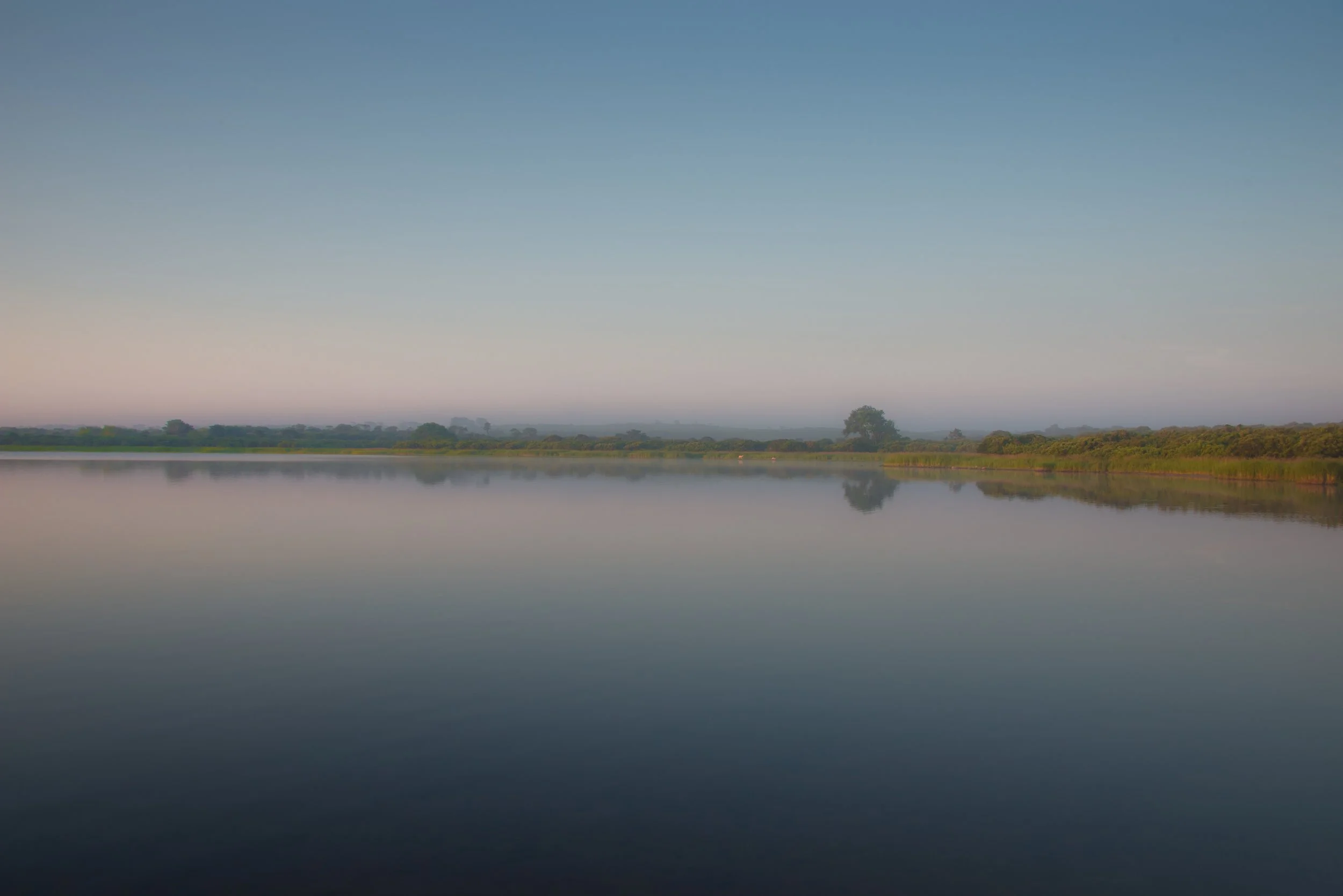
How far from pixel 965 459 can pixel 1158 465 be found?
13176 mm

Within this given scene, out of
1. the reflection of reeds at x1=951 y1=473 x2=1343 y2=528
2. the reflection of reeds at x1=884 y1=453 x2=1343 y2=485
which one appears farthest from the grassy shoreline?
the reflection of reeds at x1=951 y1=473 x2=1343 y2=528

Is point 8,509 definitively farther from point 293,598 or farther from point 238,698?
point 238,698

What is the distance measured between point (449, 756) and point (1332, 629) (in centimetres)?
857

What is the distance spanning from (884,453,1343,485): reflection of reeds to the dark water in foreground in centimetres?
2171

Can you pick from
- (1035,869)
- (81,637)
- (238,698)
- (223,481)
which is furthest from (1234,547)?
(223,481)

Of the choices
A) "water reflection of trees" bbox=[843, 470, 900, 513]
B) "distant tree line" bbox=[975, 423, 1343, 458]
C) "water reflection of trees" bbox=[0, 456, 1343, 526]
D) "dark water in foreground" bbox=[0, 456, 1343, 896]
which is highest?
"distant tree line" bbox=[975, 423, 1343, 458]

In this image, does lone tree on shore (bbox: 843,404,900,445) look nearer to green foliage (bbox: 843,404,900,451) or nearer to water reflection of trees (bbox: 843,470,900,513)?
green foliage (bbox: 843,404,900,451)

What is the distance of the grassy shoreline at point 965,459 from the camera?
3034 centimetres

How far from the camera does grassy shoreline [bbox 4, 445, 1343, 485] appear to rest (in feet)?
99.6

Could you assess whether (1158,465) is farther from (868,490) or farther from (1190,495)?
(868,490)

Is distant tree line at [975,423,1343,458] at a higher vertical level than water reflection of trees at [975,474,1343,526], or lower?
higher

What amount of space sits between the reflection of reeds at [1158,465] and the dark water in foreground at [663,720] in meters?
21.7

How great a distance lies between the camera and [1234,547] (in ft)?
43.8

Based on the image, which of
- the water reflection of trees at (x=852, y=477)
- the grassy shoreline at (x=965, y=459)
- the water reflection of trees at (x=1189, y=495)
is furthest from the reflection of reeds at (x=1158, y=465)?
the water reflection of trees at (x=852, y=477)
